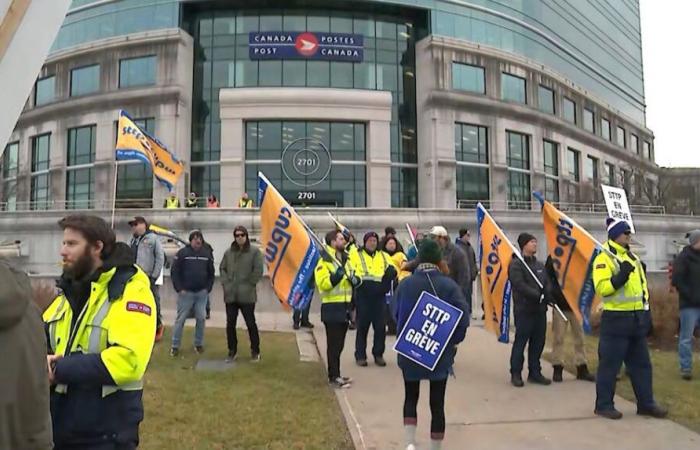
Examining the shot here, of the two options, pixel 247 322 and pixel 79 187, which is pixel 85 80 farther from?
pixel 247 322

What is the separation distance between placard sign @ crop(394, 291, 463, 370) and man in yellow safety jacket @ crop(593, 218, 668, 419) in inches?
82.6

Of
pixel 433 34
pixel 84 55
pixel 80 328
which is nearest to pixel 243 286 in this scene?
pixel 80 328

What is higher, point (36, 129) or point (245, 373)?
point (36, 129)

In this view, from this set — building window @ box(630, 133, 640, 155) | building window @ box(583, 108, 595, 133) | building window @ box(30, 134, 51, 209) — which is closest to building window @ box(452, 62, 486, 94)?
building window @ box(583, 108, 595, 133)

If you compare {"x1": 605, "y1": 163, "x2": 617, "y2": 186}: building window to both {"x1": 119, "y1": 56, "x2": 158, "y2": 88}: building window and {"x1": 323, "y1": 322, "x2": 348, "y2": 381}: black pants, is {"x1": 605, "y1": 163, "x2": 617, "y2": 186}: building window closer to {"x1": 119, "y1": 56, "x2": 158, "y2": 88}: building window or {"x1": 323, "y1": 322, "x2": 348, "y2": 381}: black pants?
{"x1": 119, "y1": 56, "x2": 158, "y2": 88}: building window

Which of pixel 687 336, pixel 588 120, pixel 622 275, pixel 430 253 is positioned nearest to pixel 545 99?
pixel 588 120

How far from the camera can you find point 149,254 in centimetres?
888

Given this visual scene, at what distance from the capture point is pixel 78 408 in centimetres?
258

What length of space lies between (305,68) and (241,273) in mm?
32327

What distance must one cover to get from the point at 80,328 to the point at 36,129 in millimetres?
46954

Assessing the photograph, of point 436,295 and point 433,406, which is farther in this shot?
point 436,295

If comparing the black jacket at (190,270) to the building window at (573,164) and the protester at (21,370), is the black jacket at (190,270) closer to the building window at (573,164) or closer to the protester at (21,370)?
the protester at (21,370)

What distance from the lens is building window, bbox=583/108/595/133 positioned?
5078cm

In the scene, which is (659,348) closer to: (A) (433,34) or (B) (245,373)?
(B) (245,373)
